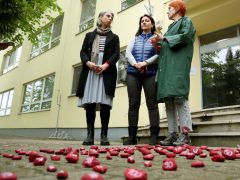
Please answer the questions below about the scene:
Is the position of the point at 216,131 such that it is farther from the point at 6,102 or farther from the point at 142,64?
the point at 6,102

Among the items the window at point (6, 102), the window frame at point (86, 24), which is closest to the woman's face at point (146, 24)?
the window frame at point (86, 24)

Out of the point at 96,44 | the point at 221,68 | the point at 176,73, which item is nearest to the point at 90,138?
the point at 96,44

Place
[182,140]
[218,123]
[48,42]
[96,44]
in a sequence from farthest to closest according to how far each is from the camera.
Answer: [48,42] → [218,123] → [96,44] → [182,140]

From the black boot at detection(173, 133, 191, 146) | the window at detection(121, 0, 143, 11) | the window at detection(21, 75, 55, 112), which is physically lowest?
the black boot at detection(173, 133, 191, 146)

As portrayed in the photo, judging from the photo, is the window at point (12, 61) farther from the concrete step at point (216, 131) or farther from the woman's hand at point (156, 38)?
the woman's hand at point (156, 38)

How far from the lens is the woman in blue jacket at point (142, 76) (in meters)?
4.18

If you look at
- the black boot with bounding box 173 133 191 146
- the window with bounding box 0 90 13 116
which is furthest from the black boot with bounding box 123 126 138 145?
the window with bounding box 0 90 13 116

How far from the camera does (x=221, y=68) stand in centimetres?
758

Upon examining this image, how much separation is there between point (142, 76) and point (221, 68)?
3.94 meters

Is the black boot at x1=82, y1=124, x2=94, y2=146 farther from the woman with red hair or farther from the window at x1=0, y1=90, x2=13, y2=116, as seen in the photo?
the window at x1=0, y1=90, x2=13, y2=116

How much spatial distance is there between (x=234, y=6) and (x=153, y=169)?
5783 millimetres

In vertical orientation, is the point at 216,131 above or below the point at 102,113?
below

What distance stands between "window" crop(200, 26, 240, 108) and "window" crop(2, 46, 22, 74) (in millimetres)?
13862

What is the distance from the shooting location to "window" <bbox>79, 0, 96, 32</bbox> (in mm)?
12320
